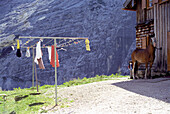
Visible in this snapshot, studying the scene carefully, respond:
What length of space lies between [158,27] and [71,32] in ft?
100

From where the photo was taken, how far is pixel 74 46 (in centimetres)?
4141

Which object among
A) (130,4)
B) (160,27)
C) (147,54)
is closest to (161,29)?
(160,27)

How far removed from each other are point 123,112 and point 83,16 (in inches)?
1583

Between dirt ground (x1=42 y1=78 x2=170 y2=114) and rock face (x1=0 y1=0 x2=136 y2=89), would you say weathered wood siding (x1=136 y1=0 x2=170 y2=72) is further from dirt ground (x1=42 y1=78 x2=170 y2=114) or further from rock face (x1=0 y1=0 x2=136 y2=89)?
rock face (x1=0 y1=0 x2=136 y2=89)

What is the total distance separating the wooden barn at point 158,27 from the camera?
1296 centimetres

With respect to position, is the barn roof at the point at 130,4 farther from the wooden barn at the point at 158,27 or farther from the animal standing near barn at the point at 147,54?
the animal standing near barn at the point at 147,54

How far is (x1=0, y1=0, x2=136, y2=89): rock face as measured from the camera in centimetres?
3762

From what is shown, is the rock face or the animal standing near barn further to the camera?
the rock face

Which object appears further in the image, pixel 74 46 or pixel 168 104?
pixel 74 46

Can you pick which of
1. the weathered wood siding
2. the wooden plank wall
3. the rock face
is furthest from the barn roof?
the rock face

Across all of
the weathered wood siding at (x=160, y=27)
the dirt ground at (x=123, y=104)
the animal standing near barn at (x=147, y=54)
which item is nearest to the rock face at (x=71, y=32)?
the weathered wood siding at (x=160, y=27)

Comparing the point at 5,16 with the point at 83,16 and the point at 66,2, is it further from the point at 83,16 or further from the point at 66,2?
Answer: the point at 83,16

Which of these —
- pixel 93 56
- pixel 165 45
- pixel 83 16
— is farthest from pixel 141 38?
pixel 83 16

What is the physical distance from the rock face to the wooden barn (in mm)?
23960
